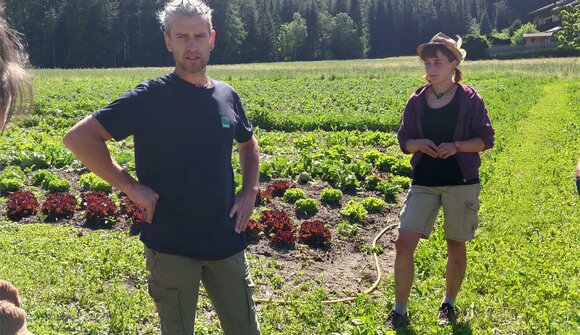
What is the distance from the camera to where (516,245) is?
7.04m

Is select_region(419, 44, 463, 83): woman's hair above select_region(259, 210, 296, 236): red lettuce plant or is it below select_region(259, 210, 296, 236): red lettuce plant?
above

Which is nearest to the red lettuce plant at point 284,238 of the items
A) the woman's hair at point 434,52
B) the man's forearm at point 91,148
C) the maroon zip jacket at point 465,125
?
Result: the maroon zip jacket at point 465,125

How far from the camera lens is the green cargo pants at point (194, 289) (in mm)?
→ 3318

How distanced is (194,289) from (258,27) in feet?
340

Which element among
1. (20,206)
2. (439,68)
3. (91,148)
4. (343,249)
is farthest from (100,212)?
(91,148)

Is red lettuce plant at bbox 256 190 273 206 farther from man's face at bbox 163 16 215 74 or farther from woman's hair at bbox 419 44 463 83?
man's face at bbox 163 16 215 74

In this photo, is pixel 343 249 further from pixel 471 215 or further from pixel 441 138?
pixel 441 138

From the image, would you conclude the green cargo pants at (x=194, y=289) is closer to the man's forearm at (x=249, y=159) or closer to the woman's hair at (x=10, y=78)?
the man's forearm at (x=249, y=159)

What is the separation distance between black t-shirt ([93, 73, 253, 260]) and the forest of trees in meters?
56.5

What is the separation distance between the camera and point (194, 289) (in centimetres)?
340

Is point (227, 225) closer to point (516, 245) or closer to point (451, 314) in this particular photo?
point (451, 314)

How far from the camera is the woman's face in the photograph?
4824 mm

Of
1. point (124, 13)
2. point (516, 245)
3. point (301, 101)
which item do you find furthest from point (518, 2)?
point (516, 245)

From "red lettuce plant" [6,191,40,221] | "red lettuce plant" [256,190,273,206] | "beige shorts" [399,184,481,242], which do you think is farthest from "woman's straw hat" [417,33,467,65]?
"red lettuce plant" [6,191,40,221]
